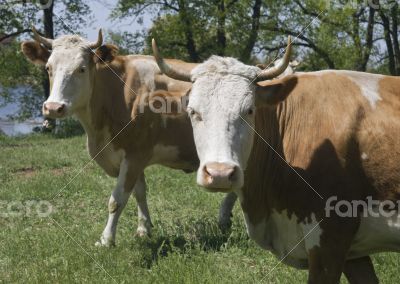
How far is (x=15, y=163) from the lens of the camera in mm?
13625

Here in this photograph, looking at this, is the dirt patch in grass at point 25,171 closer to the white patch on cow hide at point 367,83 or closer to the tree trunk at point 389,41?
the white patch on cow hide at point 367,83

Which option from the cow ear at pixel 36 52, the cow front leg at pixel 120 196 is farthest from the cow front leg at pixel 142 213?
the cow ear at pixel 36 52

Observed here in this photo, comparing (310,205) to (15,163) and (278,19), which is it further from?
(278,19)

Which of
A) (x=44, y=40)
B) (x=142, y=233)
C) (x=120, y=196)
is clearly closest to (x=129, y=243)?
(x=142, y=233)

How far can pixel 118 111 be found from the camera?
267 inches

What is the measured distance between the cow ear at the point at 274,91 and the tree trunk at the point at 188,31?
27580 millimetres

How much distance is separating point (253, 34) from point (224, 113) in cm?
2751

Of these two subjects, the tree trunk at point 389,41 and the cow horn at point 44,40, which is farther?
the tree trunk at point 389,41

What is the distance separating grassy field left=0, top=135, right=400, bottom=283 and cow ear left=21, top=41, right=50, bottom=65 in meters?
2.21

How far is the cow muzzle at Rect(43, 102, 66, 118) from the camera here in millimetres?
6051

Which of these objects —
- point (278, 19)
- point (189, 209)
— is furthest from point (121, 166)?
point (278, 19)

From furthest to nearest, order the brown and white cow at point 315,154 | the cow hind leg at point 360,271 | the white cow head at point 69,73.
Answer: the white cow head at point 69,73 < the cow hind leg at point 360,271 < the brown and white cow at point 315,154

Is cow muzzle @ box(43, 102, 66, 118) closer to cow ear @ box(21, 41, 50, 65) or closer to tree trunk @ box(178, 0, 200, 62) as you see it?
cow ear @ box(21, 41, 50, 65)

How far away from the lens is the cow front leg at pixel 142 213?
6.70 metres
